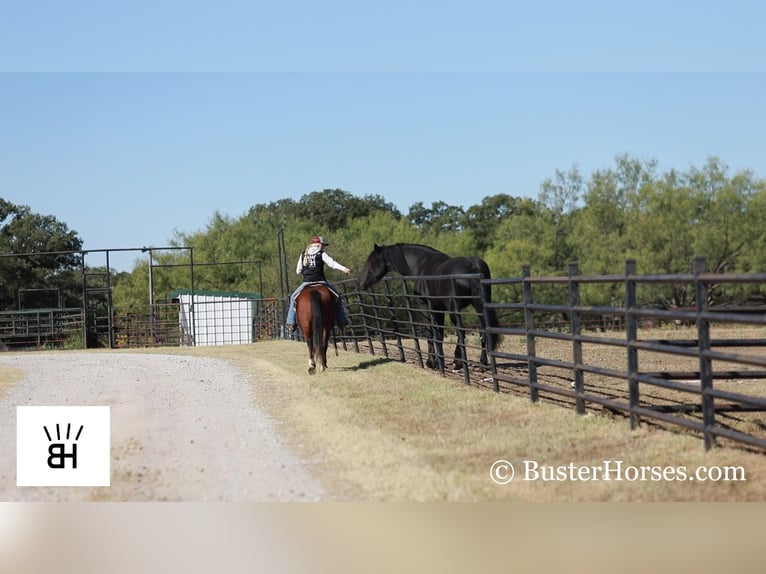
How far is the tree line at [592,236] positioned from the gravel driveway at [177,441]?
20.1 metres

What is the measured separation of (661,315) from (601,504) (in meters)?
1.74

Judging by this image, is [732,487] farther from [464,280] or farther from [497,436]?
[464,280]

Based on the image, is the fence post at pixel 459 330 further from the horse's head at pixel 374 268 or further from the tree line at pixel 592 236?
the tree line at pixel 592 236

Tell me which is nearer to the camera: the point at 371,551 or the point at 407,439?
the point at 371,551

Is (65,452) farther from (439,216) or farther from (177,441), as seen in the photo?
(439,216)

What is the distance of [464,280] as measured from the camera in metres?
11.4

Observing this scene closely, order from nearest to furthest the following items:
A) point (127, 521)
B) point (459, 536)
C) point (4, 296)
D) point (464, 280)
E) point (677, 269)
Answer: point (459, 536), point (127, 521), point (464, 280), point (4, 296), point (677, 269)

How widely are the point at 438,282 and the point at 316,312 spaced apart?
6.17 feet

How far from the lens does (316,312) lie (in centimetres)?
1037

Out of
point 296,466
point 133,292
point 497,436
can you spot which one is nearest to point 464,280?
point 497,436

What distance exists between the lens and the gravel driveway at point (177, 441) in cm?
517

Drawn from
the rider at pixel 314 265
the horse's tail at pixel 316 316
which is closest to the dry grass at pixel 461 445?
the horse's tail at pixel 316 316

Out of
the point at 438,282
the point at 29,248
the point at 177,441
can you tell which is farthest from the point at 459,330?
the point at 29,248

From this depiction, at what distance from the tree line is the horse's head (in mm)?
16873
